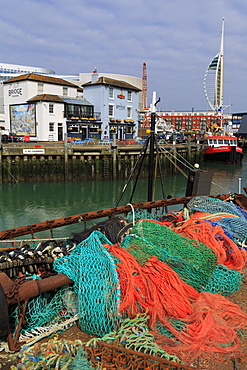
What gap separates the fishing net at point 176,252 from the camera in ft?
12.5

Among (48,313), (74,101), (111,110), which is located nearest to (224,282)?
(48,313)

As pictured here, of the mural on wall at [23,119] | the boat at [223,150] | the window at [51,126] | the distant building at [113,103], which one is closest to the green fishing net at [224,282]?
the window at [51,126]

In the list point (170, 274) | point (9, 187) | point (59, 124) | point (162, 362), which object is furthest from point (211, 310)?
point (59, 124)

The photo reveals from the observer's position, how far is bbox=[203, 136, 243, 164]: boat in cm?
3803

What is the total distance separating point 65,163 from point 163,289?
21.0m

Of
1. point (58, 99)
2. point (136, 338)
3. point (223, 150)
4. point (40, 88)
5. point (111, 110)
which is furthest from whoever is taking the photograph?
point (111, 110)

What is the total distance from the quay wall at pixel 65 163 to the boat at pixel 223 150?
16398mm

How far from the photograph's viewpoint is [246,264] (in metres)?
4.85

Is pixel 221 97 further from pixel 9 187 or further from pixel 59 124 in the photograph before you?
pixel 9 187

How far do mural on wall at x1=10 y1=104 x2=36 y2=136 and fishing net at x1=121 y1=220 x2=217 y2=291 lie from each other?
31669 millimetres

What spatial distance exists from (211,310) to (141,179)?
21.9 meters

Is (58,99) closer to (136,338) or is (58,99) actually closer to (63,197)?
(63,197)

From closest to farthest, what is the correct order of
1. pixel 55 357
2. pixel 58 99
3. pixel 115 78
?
pixel 55 357
pixel 58 99
pixel 115 78

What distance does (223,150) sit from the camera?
125 feet
